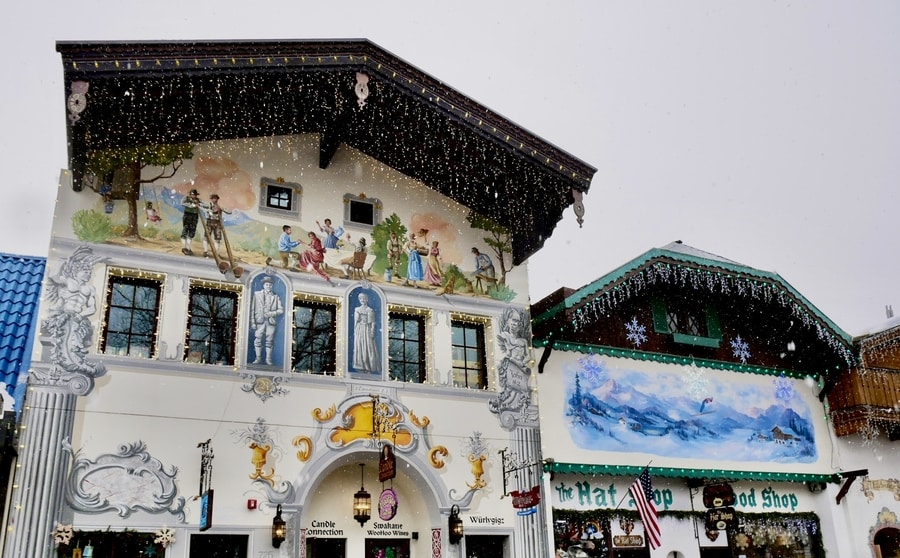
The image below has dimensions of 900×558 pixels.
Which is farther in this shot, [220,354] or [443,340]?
[443,340]

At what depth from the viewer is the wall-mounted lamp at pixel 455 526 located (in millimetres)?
14172

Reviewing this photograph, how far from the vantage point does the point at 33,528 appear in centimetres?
1141

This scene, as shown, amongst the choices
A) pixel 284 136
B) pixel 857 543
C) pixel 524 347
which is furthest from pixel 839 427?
pixel 284 136

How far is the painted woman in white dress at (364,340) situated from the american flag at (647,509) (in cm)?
551

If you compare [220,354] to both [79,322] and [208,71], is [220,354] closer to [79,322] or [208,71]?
[79,322]

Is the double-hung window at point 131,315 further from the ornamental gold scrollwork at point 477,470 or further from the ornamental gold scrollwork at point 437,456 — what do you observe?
the ornamental gold scrollwork at point 477,470

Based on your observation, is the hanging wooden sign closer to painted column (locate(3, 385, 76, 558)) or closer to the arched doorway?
the arched doorway

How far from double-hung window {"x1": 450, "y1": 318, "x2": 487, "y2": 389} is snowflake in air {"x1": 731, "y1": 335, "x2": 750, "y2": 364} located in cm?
696

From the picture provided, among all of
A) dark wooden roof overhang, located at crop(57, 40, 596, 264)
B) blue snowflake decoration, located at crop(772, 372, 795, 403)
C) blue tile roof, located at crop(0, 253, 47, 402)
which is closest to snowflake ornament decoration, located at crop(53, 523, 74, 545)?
blue tile roof, located at crop(0, 253, 47, 402)

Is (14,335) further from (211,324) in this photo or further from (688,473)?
(688,473)

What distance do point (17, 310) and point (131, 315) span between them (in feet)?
6.63

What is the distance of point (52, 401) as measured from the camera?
12055 mm

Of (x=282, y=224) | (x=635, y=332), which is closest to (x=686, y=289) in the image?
(x=635, y=332)

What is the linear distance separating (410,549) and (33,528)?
6.23 meters
